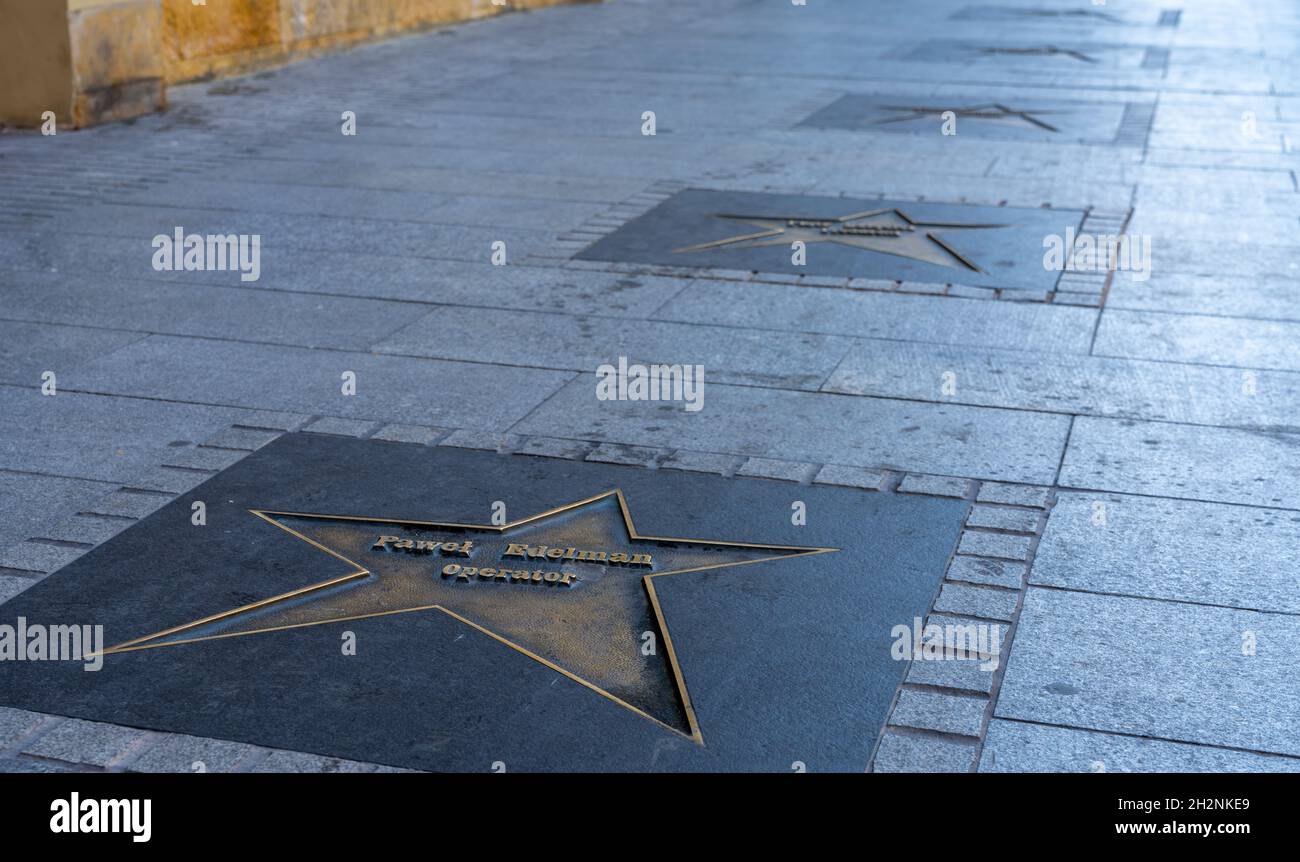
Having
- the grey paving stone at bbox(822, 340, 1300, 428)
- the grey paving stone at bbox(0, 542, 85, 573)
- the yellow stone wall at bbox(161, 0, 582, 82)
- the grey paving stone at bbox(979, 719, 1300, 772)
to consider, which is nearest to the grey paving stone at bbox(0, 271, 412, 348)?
the grey paving stone at bbox(0, 542, 85, 573)

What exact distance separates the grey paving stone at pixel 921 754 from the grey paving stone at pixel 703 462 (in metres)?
1.85

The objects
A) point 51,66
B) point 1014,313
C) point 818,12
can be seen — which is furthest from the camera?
point 818,12

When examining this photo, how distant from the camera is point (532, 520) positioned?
499 cm

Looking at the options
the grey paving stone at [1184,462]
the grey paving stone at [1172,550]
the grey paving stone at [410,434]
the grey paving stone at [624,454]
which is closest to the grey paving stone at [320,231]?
the grey paving stone at [410,434]

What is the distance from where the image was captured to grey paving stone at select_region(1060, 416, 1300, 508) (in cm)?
531

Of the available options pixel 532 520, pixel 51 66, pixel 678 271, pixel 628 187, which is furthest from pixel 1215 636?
pixel 51 66

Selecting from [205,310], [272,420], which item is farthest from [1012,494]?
[205,310]

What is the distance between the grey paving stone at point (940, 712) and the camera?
383cm

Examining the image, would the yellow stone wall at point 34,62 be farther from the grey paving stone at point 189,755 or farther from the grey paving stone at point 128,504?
the grey paving stone at point 189,755

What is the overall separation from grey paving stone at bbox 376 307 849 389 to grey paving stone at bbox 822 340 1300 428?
0.21 meters

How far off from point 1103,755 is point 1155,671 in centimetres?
50

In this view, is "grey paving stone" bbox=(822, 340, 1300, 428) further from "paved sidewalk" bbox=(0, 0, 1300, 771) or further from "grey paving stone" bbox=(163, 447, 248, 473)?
"grey paving stone" bbox=(163, 447, 248, 473)
